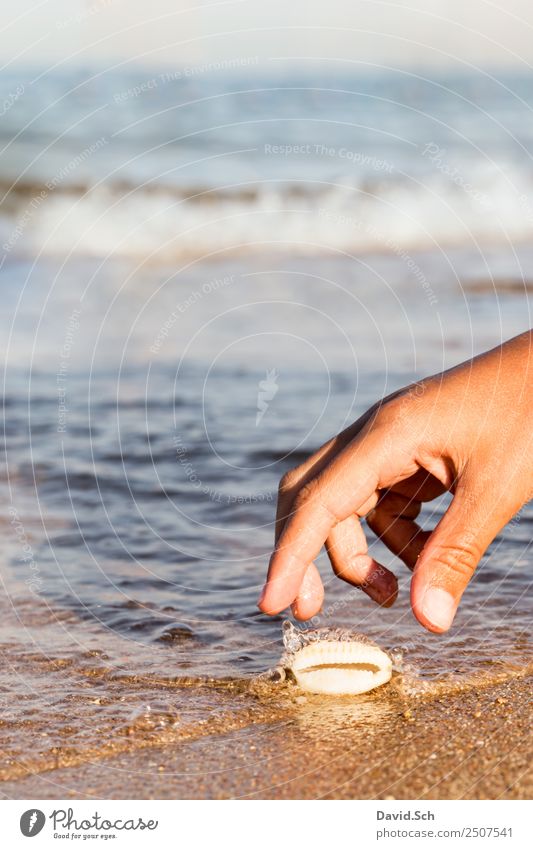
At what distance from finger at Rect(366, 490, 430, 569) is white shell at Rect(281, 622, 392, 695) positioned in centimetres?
31

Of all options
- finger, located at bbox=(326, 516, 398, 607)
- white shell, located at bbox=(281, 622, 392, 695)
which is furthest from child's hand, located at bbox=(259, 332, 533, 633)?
white shell, located at bbox=(281, 622, 392, 695)

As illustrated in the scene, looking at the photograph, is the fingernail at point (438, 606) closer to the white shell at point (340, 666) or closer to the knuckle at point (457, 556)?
the knuckle at point (457, 556)

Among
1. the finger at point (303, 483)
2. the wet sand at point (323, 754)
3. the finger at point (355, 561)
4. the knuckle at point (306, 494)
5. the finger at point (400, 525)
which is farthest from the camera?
the finger at point (400, 525)

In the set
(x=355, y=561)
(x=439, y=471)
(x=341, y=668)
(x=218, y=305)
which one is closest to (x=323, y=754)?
(x=341, y=668)

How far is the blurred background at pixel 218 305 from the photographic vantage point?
404cm

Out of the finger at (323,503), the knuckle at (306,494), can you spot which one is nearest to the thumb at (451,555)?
the finger at (323,503)

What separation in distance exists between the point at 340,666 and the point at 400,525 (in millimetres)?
481

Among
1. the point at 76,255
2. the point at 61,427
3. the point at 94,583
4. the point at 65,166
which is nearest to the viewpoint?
the point at 94,583

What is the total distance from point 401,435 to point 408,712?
85 cm

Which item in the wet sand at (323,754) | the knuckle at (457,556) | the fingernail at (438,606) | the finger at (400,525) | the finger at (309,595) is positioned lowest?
the wet sand at (323,754)

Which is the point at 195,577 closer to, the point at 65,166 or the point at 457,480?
the point at 457,480

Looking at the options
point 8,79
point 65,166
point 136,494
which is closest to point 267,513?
point 136,494

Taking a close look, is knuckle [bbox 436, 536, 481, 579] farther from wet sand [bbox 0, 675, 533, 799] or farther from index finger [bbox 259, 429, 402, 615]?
wet sand [bbox 0, 675, 533, 799]

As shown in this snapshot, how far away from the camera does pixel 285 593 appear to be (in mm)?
2732
